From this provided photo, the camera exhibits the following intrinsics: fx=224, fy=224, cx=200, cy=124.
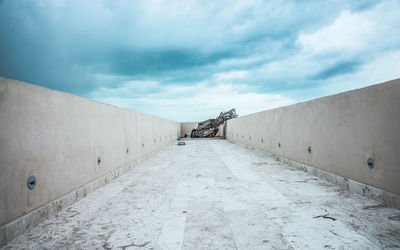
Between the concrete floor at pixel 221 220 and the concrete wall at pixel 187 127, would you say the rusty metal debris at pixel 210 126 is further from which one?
the concrete floor at pixel 221 220

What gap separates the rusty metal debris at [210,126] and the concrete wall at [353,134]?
17.6 metres

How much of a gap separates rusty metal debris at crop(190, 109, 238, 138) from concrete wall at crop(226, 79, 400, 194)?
17592 millimetres

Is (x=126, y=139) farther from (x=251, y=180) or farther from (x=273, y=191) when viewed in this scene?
(x=273, y=191)

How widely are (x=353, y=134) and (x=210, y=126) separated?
2126 centimetres

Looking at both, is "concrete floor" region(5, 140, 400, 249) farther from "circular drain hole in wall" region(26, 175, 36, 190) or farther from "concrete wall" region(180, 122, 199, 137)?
"concrete wall" region(180, 122, 199, 137)

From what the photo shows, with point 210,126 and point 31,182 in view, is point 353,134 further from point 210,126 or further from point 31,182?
point 210,126

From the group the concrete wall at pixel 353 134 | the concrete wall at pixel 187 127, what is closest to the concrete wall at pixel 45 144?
the concrete wall at pixel 353 134

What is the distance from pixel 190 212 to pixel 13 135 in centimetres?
204

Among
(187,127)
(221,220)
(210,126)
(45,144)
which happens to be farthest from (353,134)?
(187,127)

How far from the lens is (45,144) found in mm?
2713

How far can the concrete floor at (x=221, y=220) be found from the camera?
1.99 metres

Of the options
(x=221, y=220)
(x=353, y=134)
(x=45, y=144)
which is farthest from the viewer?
(x=353, y=134)

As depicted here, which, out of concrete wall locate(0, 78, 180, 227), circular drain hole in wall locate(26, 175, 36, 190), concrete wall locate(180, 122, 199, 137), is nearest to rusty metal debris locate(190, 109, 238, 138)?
concrete wall locate(180, 122, 199, 137)

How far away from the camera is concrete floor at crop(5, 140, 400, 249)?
6.52 feet
